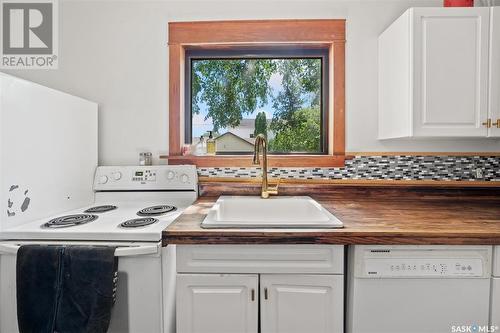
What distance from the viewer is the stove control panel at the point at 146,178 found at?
6.11 feet

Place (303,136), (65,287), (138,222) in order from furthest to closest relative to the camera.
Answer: (303,136) < (138,222) < (65,287)

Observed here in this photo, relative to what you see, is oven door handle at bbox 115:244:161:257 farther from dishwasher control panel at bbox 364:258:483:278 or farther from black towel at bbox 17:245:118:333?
dishwasher control panel at bbox 364:258:483:278

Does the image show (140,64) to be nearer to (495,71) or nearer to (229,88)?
(229,88)

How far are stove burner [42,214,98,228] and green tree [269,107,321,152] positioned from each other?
4.03ft

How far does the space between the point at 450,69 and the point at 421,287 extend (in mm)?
1126

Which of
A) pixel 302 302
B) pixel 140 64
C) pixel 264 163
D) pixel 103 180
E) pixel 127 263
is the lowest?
pixel 302 302

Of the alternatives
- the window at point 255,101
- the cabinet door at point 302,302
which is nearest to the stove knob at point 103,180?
the window at point 255,101

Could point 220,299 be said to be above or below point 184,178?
below

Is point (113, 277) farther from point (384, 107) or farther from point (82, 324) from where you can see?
point (384, 107)

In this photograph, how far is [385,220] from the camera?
1319 millimetres

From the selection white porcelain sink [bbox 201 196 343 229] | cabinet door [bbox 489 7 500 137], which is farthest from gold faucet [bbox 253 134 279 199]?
cabinet door [bbox 489 7 500 137]

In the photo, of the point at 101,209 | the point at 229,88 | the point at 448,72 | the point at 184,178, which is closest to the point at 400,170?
the point at 448,72

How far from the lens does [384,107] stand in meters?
1.85

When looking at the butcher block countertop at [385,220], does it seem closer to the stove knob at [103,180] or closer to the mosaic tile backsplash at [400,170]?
the mosaic tile backsplash at [400,170]
